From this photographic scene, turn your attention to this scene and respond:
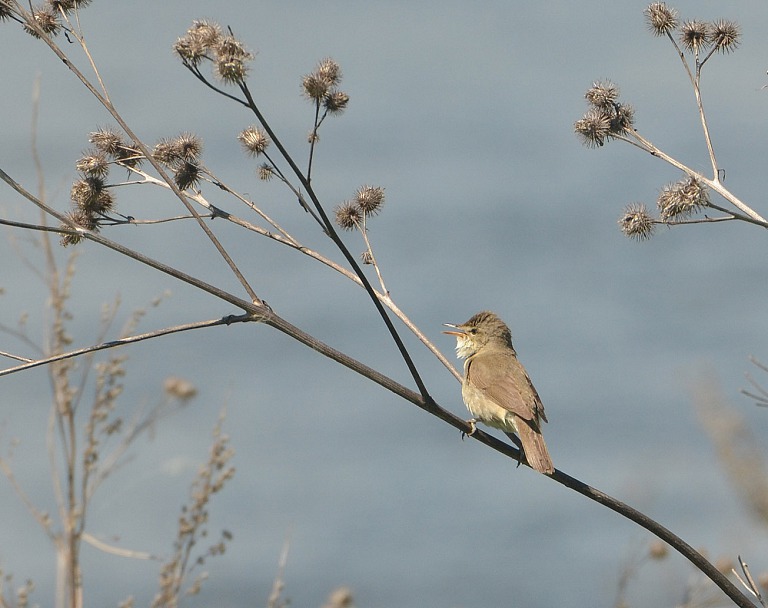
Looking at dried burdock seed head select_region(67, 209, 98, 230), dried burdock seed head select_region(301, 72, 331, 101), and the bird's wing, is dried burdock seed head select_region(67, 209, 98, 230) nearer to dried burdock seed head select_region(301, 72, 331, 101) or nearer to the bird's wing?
dried burdock seed head select_region(301, 72, 331, 101)

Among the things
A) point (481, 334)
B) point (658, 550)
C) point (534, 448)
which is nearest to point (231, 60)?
point (534, 448)

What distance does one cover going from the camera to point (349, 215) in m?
3.99

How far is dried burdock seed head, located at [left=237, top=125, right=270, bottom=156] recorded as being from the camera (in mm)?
3740

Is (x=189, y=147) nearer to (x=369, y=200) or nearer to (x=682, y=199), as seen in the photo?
(x=369, y=200)

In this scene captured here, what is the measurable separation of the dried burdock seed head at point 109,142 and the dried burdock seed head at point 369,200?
838 millimetres

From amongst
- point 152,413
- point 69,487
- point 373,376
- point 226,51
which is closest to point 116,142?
point 226,51

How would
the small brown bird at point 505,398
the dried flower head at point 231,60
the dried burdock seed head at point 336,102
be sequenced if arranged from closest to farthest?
1. the dried flower head at point 231,60
2. the dried burdock seed head at point 336,102
3. the small brown bird at point 505,398

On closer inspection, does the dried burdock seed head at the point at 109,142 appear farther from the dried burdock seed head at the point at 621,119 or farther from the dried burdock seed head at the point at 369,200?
the dried burdock seed head at the point at 621,119

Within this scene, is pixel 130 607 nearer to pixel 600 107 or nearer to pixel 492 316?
pixel 492 316

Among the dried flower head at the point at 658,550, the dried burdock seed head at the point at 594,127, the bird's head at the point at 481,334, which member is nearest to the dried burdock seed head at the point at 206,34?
the dried burdock seed head at the point at 594,127

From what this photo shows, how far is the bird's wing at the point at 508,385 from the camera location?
4.89 meters

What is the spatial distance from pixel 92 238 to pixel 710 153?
1.92 m

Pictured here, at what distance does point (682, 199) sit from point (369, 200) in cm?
108

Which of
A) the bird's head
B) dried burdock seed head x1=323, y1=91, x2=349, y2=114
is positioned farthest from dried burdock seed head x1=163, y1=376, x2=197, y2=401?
dried burdock seed head x1=323, y1=91, x2=349, y2=114
